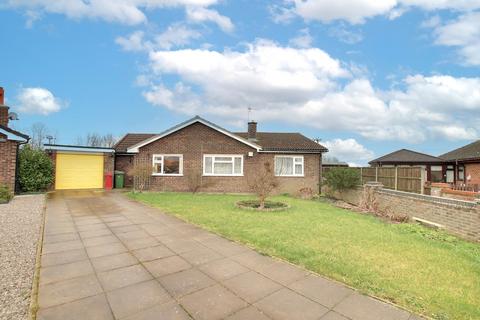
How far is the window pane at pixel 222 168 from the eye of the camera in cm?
1623

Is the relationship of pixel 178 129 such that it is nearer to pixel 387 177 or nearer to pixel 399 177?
pixel 387 177

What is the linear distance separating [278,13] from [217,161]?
8804mm

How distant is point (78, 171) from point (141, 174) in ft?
18.1

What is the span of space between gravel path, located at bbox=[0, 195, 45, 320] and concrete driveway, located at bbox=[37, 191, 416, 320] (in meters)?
0.20

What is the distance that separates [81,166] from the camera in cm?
1723

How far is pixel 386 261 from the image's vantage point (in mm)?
4836

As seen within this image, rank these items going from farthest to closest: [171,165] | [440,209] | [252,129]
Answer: [252,129]
[171,165]
[440,209]

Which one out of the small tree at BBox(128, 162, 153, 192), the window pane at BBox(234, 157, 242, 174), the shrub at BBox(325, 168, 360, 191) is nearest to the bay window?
the shrub at BBox(325, 168, 360, 191)

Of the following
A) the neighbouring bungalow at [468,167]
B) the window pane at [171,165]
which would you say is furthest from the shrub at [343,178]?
the neighbouring bungalow at [468,167]

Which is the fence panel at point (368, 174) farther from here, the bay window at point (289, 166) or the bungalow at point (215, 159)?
the bay window at point (289, 166)

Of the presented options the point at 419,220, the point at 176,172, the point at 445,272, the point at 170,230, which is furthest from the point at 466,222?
the point at 176,172

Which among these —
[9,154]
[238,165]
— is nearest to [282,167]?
[238,165]

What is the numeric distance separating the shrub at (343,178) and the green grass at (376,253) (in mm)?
5592

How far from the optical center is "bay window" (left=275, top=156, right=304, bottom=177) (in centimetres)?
1700
